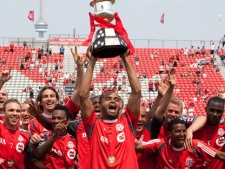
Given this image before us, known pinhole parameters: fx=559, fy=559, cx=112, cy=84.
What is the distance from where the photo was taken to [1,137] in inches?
272

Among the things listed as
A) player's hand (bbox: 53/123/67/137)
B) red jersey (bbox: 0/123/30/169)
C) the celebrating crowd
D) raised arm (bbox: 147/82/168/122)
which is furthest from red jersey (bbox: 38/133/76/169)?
raised arm (bbox: 147/82/168/122)

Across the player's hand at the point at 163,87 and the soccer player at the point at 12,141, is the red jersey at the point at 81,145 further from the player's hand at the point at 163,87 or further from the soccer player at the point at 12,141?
the player's hand at the point at 163,87

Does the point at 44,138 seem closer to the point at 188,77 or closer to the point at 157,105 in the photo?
the point at 157,105

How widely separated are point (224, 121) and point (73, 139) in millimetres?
1836

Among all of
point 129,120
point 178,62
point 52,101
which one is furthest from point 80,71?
point 178,62

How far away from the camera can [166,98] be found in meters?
6.62

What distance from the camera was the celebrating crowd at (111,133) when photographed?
5.68 metres

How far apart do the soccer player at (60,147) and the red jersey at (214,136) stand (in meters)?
1.53

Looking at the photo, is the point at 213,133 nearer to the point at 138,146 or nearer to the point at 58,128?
the point at 138,146

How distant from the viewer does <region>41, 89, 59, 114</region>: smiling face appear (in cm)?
706

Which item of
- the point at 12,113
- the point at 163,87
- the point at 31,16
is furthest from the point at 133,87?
the point at 31,16

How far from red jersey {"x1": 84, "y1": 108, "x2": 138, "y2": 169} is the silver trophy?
2.16 feet

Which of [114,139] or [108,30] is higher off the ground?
[108,30]

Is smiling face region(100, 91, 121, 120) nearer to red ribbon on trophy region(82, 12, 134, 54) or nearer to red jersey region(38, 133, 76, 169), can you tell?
red ribbon on trophy region(82, 12, 134, 54)
